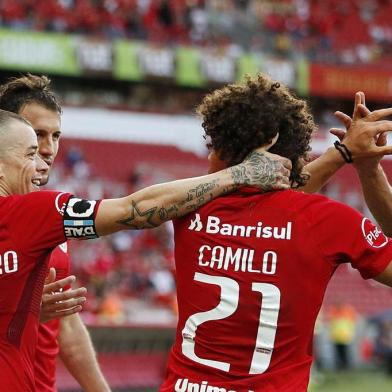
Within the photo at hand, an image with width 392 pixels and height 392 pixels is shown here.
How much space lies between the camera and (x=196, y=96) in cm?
3027

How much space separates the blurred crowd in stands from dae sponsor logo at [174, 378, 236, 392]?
74.5ft

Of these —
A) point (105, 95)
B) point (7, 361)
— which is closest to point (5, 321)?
point (7, 361)

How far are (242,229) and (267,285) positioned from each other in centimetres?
22

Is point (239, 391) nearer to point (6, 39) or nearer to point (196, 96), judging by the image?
point (6, 39)

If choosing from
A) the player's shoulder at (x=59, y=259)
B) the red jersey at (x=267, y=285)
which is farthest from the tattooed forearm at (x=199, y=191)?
the player's shoulder at (x=59, y=259)

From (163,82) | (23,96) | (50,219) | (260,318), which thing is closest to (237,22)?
(163,82)

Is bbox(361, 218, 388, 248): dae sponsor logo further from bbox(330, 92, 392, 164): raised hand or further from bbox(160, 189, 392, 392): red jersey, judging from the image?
bbox(330, 92, 392, 164): raised hand

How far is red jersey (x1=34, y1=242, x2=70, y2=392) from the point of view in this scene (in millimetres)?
4461

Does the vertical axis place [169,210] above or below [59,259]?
above

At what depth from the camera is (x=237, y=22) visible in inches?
1193

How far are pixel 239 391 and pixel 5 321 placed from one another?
36.5 inches

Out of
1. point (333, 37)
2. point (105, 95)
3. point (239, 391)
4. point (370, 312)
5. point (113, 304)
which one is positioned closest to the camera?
point (239, 391)

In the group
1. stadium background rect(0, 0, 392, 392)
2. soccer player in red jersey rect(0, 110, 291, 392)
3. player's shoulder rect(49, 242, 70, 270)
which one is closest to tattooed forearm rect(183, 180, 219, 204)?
soccer player in red jersey rect(0, 110, 291, 392)

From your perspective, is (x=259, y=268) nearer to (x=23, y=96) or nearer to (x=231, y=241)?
(x=231, y=241)
